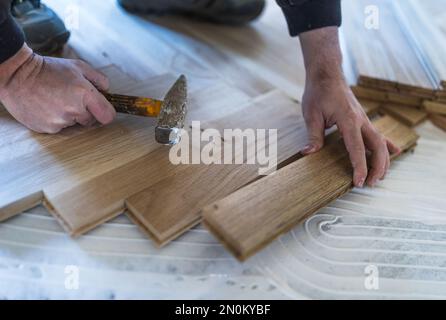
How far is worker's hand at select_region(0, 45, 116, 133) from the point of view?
1146mm

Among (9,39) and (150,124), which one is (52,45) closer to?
(9,39)

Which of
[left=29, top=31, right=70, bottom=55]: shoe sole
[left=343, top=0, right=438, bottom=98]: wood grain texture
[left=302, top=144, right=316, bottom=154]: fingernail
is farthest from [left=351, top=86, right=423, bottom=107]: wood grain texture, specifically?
[left=29, top=31, right=70, bottom=55]: shoe sole

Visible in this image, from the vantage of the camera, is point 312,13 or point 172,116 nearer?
point 172,116

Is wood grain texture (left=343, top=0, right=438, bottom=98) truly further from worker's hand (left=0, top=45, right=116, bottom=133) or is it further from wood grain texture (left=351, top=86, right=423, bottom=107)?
worker's hand (left=0, top=45, right=116, bottom=133)

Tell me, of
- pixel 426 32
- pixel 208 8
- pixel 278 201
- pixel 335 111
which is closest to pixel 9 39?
pixel 278 201

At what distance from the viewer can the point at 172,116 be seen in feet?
3.77

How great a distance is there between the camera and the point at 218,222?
0.93 meters

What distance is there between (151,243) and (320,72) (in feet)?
2.58

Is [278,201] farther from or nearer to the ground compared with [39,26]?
nearer to the ground

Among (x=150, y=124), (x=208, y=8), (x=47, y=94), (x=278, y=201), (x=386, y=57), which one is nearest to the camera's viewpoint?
(x=278, y=201)

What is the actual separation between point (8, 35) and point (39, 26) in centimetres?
51

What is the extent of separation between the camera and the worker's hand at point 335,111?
1.20m
